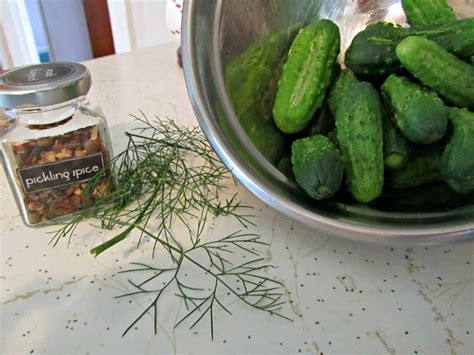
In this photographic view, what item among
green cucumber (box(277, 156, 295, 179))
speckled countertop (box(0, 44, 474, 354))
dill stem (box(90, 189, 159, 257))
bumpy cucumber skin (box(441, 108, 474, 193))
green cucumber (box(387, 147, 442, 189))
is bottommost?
speckled countertop (box(0, 44, 474, 354))

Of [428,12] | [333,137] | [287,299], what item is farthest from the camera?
[428,12]

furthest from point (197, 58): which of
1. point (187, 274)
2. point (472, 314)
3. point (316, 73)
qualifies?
point (472, 314)

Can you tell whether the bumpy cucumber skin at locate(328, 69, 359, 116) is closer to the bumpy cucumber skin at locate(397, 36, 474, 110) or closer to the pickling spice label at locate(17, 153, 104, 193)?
the bumpy cucumber skin at locate(397, 36, 474, 110)

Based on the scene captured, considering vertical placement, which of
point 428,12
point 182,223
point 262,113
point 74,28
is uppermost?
point 428,12

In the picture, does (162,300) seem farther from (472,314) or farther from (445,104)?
(445,104)

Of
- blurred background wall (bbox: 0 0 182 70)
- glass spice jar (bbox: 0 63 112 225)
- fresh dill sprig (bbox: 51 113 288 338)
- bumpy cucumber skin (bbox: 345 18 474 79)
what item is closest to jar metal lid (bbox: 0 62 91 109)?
glass spice jar (bbox: 0 63 112 225)

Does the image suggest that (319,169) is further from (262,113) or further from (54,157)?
(54,157)

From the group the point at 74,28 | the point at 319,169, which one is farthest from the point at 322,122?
the point at 74,28
